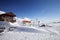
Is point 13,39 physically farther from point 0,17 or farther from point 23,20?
point 23,20

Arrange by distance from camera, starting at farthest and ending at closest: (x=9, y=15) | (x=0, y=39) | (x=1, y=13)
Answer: (x=9, y=15) < (x=1, y=13) < (x=0, y=39)

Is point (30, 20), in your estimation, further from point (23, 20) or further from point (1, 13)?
point (1, 13)

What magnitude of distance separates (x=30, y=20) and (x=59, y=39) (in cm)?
953

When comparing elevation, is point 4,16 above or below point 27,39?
above

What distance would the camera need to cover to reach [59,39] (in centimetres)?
514

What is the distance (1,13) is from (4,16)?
23.9 inches

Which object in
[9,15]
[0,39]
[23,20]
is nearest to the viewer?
[0,39]

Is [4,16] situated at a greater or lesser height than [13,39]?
greater

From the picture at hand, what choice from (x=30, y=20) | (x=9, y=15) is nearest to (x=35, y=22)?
(x=30, y=20)

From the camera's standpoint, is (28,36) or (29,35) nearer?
(28,36)

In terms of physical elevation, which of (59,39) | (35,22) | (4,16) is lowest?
(59,39)

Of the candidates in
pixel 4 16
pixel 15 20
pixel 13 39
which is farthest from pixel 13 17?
pixel 13 39

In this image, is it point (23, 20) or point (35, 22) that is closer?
point (35, 22)

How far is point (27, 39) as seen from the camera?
4.91 metres
